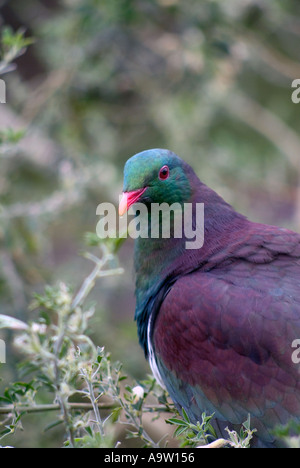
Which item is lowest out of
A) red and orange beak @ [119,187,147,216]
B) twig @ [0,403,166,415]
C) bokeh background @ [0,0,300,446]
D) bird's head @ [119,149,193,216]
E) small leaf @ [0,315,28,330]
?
twig @ [0,403,166,415]

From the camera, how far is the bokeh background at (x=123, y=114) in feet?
12.7

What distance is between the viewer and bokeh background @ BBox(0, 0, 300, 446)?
3.88 metres

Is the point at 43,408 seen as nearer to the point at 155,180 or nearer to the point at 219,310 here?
the point at 219,310

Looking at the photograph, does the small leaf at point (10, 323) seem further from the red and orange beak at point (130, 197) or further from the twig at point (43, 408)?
the red and orange beak at point (130, 197)

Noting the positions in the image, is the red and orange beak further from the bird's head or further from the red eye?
the red eye

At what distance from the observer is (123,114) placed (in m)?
4.99

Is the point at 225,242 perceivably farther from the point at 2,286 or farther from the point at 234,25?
the point at 234,25

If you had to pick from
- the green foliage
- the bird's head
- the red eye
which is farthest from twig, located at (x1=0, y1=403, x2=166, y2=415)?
the red eye

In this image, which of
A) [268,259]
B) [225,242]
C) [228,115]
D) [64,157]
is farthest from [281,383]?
[228,115]

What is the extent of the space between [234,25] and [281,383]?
3.09m

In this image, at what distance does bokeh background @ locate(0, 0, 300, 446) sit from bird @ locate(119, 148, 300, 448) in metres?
0.75

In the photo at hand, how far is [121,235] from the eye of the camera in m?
2.36

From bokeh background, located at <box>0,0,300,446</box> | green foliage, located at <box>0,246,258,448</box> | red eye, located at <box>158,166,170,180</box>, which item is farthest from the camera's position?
bokeh background, located at <box>0,0,300,446</box>

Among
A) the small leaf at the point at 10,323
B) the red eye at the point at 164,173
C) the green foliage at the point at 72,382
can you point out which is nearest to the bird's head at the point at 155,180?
the red eye at the point at 164,173
